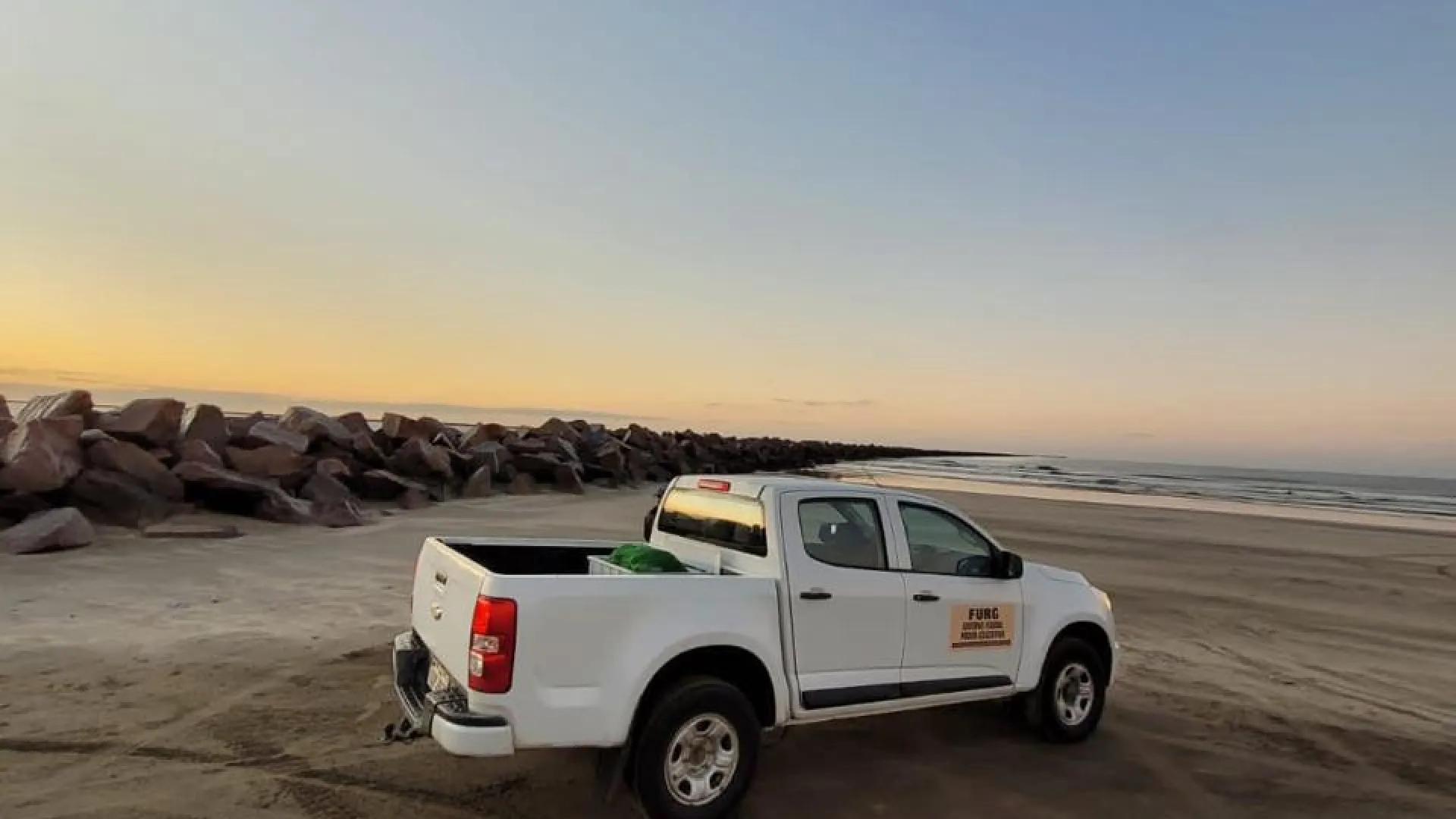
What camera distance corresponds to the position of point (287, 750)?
5.67 m

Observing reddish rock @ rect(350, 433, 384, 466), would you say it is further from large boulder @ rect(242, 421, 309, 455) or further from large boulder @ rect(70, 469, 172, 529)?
large boulder @ rect(70, 469, 172, 529)

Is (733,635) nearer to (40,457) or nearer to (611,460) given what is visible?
(40,457)

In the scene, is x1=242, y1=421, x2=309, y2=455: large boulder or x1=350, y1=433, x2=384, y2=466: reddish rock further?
x1=350, y1=433, x2=384, y2=466: reddish rock

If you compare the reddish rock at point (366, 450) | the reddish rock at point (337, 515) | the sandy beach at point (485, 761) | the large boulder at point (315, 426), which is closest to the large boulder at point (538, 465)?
the reddish rock at point (366, 450)

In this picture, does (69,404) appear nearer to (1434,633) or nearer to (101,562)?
(101,562)

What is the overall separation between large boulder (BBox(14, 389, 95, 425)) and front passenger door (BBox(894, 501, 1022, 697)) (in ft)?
50.8

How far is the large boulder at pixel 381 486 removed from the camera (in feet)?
65.7

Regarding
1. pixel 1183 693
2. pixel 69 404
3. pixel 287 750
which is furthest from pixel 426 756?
pixel 69 404

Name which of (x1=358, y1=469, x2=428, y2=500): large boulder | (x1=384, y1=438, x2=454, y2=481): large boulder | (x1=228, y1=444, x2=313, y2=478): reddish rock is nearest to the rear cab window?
(x1=228, y1=444, x2=313, y2=478): reddish rock

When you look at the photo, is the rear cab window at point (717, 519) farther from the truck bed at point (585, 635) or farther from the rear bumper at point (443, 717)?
the rear bumper at point (443, 717)

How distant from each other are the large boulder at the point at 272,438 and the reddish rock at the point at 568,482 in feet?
28.6

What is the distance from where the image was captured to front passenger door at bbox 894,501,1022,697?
580cm

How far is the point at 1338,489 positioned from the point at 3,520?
6641 centimetres

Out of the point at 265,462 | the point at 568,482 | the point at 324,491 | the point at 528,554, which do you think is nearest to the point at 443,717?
Result: the point at 528,554
